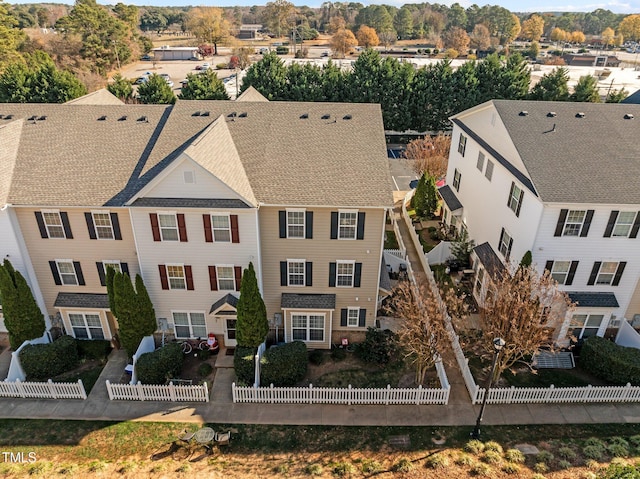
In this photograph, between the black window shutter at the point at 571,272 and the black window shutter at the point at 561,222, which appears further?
the black window shutter at the point at 571,272

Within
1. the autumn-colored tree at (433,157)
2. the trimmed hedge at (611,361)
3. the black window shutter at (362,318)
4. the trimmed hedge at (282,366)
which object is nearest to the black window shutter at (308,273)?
the black window shutter at (362,318)

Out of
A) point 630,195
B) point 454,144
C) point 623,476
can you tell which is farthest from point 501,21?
point 623,476

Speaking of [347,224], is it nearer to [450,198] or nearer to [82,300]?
[82,300]

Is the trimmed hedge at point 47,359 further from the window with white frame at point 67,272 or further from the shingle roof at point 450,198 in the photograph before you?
the shingle roof at point 450,198

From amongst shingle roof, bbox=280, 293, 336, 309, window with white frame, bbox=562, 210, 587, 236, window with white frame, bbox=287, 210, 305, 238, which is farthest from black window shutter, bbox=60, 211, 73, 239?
window with white frame, bbox=562, 210, 587, 236

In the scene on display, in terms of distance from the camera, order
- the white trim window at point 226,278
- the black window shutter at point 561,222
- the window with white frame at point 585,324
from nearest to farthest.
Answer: the black window shutter at point 561,222 → the white trim window at point 226,278 → the window with white frame at point 585,324

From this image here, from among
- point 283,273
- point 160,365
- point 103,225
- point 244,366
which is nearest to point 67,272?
point 103,225
